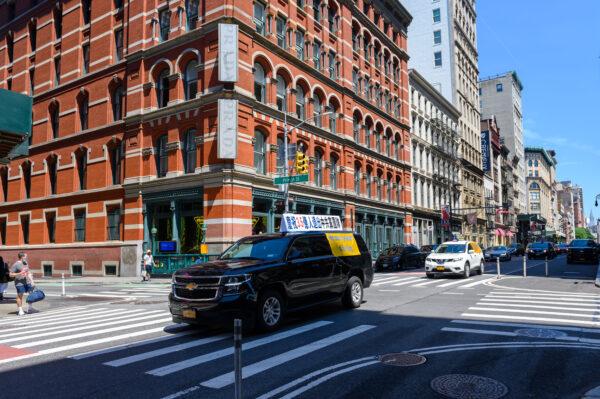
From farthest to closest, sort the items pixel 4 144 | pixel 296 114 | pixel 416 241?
pixel 416 241 → pixel 296 114 → pixel 4 144

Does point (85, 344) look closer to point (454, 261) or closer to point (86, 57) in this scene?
point (454, 261)

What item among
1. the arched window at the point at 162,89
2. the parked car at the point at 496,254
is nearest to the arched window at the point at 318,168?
the arched window at the point at 162,89

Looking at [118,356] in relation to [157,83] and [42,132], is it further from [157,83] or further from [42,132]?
[42,132]

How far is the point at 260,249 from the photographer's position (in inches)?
399

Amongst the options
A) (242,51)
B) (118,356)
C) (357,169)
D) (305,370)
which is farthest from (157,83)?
(305,370)

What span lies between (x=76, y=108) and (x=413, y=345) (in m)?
34.5

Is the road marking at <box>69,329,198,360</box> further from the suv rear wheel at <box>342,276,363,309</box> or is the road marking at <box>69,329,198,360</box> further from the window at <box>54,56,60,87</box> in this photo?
the window at <box>54,56,60,87</box>

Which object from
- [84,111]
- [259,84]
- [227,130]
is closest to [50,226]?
[84,111]

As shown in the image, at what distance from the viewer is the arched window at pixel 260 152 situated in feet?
93.4

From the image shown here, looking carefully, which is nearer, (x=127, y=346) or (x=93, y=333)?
(x=127, y=346)

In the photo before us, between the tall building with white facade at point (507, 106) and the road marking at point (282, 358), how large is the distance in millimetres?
107514

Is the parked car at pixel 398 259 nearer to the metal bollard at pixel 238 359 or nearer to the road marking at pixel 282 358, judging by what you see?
the road marking at pixel 282 358

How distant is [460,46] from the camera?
230 ft

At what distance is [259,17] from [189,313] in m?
25.3
